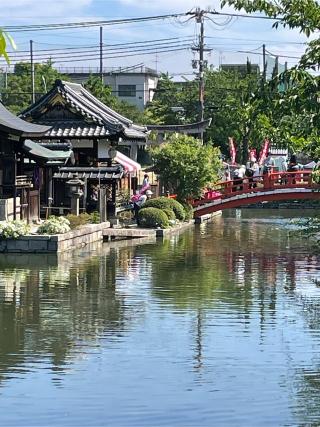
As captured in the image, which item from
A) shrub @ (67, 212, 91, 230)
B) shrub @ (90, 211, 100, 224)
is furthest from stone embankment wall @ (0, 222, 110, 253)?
shrub @ (90, 211, 100, 224)

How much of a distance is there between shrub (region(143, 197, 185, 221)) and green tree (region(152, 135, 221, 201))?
5.51ft

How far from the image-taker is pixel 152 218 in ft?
101

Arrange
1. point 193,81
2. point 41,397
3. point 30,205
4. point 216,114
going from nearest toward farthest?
point 41,397 < point 30,205 < point 216,114 < point 193,81

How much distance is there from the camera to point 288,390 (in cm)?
1098

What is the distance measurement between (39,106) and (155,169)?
5876mm

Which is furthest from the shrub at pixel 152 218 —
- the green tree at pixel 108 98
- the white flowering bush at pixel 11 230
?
the green tree at pixel 108 98

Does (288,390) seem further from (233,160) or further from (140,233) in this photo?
(233,160)

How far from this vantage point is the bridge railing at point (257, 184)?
34.2 m

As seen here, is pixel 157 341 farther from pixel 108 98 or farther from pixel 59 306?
pixel 108 98

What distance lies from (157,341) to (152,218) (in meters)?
17.3

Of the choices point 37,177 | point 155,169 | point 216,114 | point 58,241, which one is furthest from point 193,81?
point 58,241

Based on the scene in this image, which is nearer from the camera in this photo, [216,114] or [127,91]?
[216,114]

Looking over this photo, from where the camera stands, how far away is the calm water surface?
10.2 m

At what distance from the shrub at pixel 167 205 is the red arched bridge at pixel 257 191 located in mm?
2217
